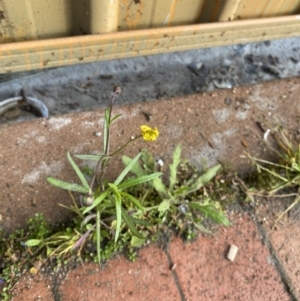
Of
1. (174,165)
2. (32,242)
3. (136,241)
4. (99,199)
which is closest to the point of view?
(99,199)

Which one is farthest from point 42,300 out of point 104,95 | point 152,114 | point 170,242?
point 104,95

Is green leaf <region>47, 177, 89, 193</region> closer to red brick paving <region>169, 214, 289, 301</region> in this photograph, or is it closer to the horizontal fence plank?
Result: red brick paving <region>169, 214, 289, 301</region>

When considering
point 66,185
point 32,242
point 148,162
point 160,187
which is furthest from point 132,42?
point 32,242

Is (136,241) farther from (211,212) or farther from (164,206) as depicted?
(211,212)

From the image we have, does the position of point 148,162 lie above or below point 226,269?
above

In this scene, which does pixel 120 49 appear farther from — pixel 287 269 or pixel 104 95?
pixel 287 269

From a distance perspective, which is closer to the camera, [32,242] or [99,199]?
[99,199]
